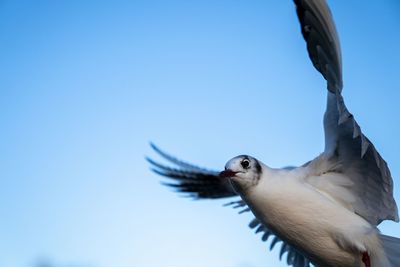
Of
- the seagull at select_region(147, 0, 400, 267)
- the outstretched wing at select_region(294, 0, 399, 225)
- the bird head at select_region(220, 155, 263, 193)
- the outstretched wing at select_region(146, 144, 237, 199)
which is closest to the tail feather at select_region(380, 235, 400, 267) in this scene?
the seagull at select_region(147, 0, 400, 267)

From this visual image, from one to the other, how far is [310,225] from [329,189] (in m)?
0.36

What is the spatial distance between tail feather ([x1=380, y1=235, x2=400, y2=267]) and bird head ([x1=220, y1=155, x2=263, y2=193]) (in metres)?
0.81

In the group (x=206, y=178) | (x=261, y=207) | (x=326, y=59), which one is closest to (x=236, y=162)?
(x=261, y=207)

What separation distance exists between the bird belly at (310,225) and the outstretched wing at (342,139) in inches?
8.8

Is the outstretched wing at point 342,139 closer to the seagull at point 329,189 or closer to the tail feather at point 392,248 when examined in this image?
the seagull at point 329,189

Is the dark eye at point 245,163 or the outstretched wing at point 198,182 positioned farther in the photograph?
the outstretched wing at point 198,182

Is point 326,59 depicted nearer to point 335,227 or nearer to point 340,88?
point 340,88

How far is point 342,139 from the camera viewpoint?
11.9 feet

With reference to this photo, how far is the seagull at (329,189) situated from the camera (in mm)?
3379

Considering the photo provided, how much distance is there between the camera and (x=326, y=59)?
3377 mm

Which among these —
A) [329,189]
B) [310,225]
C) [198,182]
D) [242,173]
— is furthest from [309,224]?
[198,182]

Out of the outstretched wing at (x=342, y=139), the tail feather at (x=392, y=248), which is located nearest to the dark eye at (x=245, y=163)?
the outstretched wing at (x=342, y=139)

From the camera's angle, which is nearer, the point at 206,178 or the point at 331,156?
the point at 331,156

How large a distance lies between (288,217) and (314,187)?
34 cm
